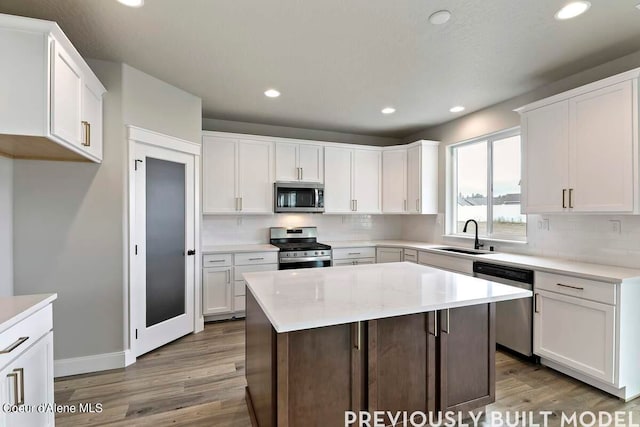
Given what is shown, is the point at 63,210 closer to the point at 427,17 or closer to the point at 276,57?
the point at 276,57

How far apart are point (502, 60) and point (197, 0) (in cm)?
243

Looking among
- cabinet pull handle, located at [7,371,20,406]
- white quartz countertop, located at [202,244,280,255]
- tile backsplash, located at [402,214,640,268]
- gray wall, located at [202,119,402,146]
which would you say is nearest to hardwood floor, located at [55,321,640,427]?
cabinet pull handle, located at [7,371,20,406]

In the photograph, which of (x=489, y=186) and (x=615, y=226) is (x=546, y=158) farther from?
(x=489, y=186)

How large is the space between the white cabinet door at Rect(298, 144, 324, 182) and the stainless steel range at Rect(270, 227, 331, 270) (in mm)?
829

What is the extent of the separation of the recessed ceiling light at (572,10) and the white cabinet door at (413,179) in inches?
101

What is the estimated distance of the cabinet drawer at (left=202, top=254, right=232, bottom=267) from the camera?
12.1 ft

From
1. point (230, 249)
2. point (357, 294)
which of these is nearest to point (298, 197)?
point (230, 249)

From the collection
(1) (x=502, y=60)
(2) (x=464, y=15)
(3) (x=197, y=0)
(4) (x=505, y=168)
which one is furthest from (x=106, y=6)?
(4) (x=505, y=168)

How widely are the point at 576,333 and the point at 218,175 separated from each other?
398cm

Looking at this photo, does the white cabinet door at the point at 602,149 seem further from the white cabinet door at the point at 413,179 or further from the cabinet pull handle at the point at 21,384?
the cabinet pull handle at the point at 21,384

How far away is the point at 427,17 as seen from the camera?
79.4 inches

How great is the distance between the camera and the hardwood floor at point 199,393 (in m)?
2.03

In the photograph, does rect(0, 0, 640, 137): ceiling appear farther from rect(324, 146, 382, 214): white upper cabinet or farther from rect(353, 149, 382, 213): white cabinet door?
rect(353, 149, 382, 213): white cabinet door

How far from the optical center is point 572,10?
1.94 m
